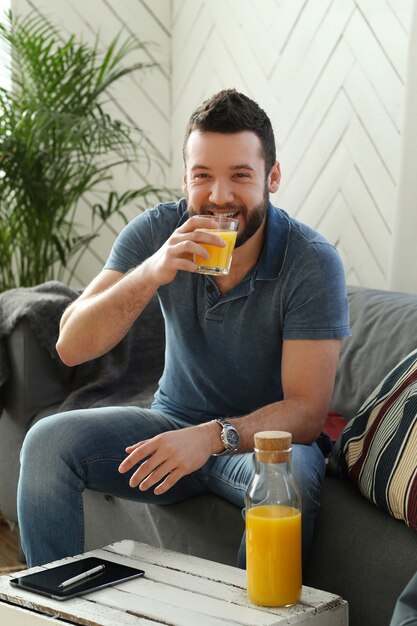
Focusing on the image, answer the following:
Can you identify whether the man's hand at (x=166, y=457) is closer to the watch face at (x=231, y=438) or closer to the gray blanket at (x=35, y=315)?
the watch face at (x=231, y=438)

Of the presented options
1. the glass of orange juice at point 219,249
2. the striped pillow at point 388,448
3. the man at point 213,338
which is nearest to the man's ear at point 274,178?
the man at point 213,338

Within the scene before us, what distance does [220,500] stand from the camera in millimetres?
2129

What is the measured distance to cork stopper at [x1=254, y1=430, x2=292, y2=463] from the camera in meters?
1.43

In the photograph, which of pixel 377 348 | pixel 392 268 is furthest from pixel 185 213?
pixel 392 268

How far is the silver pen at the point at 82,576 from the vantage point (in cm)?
154

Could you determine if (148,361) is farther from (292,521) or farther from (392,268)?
(292,521)

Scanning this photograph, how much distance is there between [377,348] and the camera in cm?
258

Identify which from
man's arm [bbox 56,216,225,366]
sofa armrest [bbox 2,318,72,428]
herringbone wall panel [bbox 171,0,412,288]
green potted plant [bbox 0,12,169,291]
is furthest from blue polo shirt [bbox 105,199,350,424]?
green potted plant [bbox 0,12,169,291]

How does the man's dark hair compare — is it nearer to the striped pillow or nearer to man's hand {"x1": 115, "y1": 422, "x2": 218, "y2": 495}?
the striped pillow

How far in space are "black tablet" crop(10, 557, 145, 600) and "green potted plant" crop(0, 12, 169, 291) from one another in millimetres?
2122

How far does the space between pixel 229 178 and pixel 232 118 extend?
0.42 feet

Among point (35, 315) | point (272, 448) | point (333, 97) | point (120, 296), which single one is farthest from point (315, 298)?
point (333, 97)

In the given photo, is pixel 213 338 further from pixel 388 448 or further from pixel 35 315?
pixel 35 315

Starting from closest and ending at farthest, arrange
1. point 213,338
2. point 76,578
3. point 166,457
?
point 76,578, point 166,457, point 213,338
